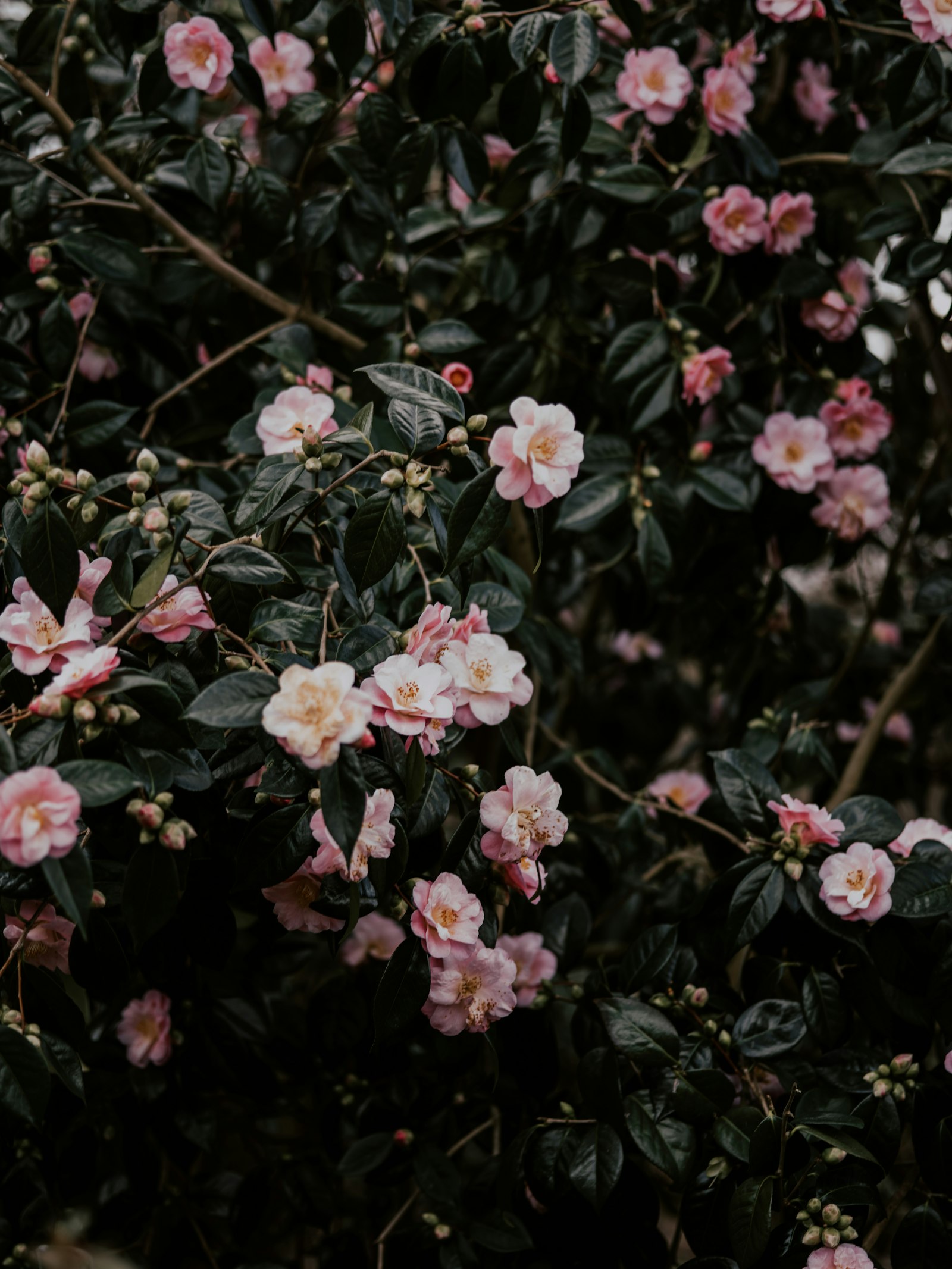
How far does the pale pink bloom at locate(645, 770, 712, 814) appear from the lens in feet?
5.29

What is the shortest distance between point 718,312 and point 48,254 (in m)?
0.87

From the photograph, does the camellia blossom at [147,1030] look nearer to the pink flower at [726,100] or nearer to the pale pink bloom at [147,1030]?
the pale pink bloom at [147,1030]

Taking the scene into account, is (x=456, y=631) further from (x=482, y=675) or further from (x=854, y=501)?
(x=854, y=501)

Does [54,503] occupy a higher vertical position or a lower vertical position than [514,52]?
lower

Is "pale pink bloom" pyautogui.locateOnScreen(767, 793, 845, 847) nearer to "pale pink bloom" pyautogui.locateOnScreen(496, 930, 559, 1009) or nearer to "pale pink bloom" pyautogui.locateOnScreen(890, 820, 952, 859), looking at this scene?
"pale pink bloom" pyautogui.locateOnScreen(890, 820, 952, 859)

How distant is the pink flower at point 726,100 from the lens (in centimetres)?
124

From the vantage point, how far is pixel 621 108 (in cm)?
133

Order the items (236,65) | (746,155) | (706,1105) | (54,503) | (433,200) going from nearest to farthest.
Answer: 1. (54,503)
2. (706,1105)
3. (236,65)
4. (746,155)
5. (433,200)

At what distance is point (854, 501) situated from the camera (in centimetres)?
140

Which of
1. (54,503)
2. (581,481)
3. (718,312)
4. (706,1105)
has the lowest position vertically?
(706,1105)

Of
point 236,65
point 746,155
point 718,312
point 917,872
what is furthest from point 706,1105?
point 236,65

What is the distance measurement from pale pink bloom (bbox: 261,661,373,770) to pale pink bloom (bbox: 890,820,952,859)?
632mm

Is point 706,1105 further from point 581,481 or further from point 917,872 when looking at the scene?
point 581,481

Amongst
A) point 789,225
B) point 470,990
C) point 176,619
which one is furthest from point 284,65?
point 470,990
